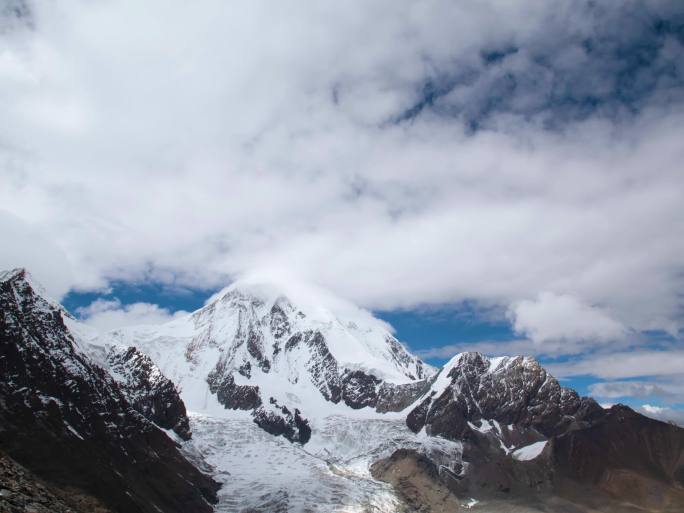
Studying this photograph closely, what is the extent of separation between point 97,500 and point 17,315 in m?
77.4

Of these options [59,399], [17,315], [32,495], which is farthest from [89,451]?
[32,495]

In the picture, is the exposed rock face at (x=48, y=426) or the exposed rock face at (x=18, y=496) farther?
the exposed rock face at (x=48, y=426)

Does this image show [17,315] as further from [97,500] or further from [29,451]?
[97,500]

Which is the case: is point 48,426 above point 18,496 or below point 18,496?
above

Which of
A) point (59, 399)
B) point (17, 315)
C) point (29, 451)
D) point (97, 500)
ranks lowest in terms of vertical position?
point (97, 500)

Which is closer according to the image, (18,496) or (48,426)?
(18,496)

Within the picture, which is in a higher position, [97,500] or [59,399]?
[59,399]

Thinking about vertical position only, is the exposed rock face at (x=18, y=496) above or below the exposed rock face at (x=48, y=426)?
below

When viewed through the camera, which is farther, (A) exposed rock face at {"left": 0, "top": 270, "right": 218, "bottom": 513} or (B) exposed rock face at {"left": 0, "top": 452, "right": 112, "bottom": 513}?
(A) exposed rock face at {"left": 0, "top": 270, "right": 218, "bottom": 513}

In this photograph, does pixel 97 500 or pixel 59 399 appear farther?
pixel 59 399

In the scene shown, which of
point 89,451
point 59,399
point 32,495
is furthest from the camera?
point 59,399

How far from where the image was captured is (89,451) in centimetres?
17475

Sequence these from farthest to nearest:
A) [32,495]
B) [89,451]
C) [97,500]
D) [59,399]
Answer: [59,399] → [89,451] → [97,500] → [32,495]

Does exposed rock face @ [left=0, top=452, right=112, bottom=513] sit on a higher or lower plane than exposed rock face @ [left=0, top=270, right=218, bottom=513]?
lower
